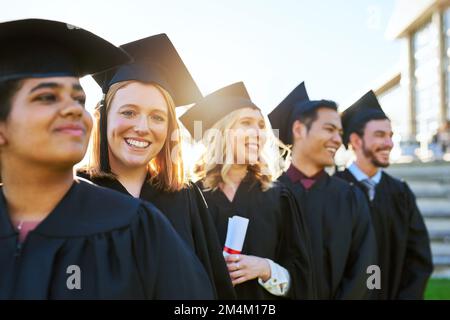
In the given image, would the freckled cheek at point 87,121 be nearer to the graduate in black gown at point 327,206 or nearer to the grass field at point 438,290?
the graduate in black gown at point 327,206

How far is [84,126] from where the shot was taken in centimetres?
201

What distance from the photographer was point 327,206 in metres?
4.50

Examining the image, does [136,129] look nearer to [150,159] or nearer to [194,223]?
[150,159]

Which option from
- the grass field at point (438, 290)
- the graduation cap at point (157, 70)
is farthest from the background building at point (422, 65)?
the graduation cap at point (157, 70)

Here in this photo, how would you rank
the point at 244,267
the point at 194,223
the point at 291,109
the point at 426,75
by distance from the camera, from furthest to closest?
the point at 426,75
the point at 291,109
the point at 244,267
the point at 194,223

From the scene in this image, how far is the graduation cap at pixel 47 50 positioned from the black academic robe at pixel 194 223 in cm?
72

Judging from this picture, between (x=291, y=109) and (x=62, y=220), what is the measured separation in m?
3.51

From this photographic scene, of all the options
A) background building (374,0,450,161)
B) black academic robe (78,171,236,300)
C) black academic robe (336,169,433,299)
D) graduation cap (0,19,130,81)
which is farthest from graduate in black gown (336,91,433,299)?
background building (374,0,450,161)

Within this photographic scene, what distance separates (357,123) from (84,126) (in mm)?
4430

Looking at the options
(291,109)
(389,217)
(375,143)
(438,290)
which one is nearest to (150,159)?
(291,109)

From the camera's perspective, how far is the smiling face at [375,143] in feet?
18.7

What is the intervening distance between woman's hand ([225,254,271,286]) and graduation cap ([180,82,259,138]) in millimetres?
967
